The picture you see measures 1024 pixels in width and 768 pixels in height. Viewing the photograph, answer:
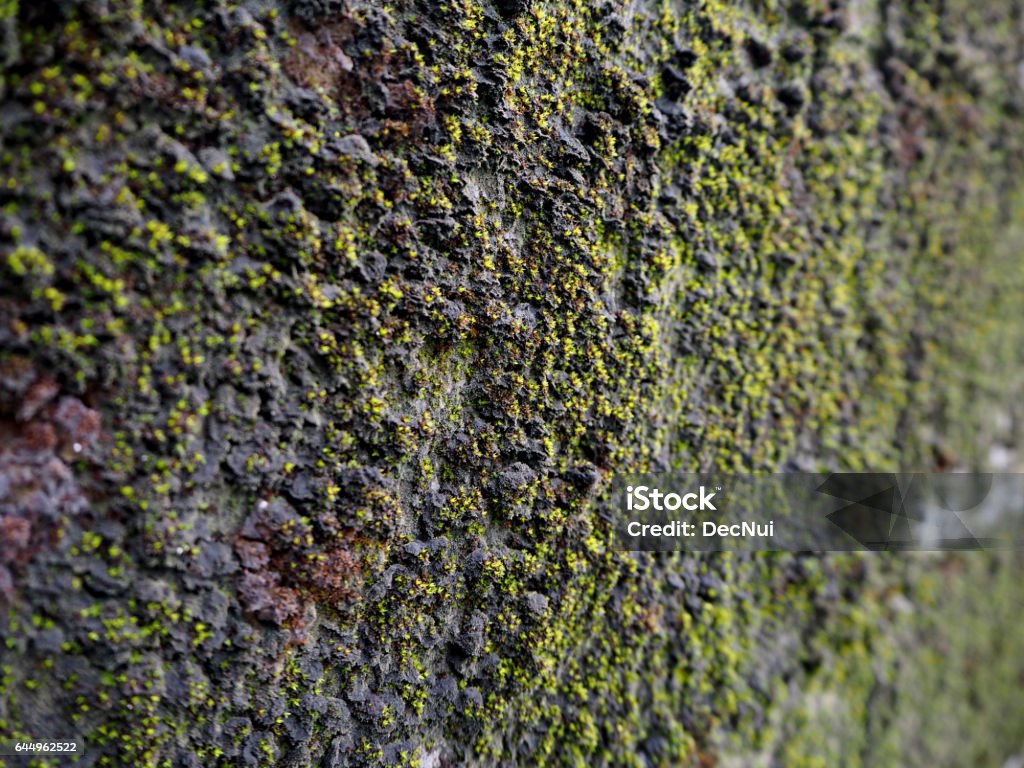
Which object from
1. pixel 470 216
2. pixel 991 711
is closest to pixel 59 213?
pixel 470 216

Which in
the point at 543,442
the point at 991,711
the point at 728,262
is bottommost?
the point at 991,711

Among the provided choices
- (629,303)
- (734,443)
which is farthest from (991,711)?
(629,303)

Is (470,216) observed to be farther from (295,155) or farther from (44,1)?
(44,1)

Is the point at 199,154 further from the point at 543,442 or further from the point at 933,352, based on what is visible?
the point at 933,352

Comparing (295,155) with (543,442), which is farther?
(543,442)

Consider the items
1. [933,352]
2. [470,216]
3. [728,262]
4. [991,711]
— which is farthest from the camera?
[991,711]

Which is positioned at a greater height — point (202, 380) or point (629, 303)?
point (629, 303)

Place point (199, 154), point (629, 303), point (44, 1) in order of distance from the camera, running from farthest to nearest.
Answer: point (629, 303) → point (199, 154) → point (44, 1)
